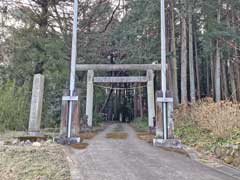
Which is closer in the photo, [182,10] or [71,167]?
[71,167]

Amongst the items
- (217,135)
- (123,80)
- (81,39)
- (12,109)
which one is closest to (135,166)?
(217,135)

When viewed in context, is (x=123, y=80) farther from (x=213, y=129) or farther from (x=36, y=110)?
(x=213, y=129)

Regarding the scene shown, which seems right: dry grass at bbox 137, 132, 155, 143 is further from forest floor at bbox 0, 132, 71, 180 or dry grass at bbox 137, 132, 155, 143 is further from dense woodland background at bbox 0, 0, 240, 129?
dense woodland background at bbox 0, 0, 240, 129

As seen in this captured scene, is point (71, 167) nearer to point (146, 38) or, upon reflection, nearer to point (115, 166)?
point (115, 166)

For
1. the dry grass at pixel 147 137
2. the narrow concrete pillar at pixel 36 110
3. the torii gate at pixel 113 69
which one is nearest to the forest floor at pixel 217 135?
the dry grass at pixel 147 137

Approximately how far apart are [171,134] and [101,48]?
8411mm

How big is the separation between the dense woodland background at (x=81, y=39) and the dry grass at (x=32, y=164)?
3.35 meters

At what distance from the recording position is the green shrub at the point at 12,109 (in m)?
7.07

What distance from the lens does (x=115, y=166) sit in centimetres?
354

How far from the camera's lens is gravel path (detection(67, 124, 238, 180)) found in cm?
308

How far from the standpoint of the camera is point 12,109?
287 inches

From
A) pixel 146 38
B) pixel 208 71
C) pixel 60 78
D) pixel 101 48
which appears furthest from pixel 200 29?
pixel 60 78

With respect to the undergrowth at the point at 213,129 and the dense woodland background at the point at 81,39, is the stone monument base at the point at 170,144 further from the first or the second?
the dense woodland background at the point at 81,39

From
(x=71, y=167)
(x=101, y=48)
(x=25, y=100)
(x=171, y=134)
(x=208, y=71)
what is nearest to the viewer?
(x=71, y=167)
